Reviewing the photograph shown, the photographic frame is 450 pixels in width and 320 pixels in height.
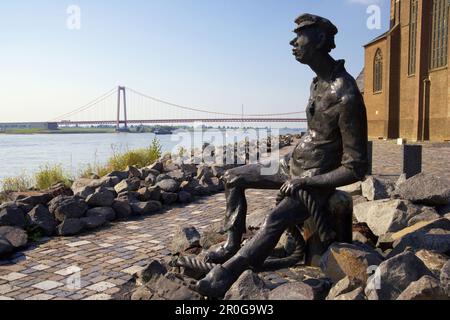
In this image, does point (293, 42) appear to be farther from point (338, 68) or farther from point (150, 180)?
point (150, 180)

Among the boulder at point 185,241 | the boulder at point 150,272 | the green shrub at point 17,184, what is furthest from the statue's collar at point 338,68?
the green shrub at point 17,184

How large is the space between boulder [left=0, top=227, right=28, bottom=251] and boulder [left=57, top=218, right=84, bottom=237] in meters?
0.61

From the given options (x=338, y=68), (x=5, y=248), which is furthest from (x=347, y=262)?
(x=5, y=248)

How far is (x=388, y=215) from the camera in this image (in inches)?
189

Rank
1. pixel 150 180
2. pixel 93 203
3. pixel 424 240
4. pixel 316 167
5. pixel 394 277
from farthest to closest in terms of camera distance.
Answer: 1. pixel 150 180
2. pixel 93 203
3. pixel 424 240
4. pixel 316 167
5. pixel 394 277

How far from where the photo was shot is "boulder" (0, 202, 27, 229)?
5.68 m

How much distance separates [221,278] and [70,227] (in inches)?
130

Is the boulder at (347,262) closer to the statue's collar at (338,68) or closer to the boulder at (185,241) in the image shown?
the statue's collar at (338,68)

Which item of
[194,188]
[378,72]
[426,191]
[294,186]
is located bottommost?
[194,188]

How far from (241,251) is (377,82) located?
32695 mm

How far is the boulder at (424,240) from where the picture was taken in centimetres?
380

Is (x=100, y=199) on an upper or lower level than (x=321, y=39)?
lower

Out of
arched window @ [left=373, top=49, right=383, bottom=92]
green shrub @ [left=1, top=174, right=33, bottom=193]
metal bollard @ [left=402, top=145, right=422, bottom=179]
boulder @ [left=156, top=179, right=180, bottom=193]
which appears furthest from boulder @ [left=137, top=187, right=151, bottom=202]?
arched window @ [left=373, top=49, right=383, bottom=92]
